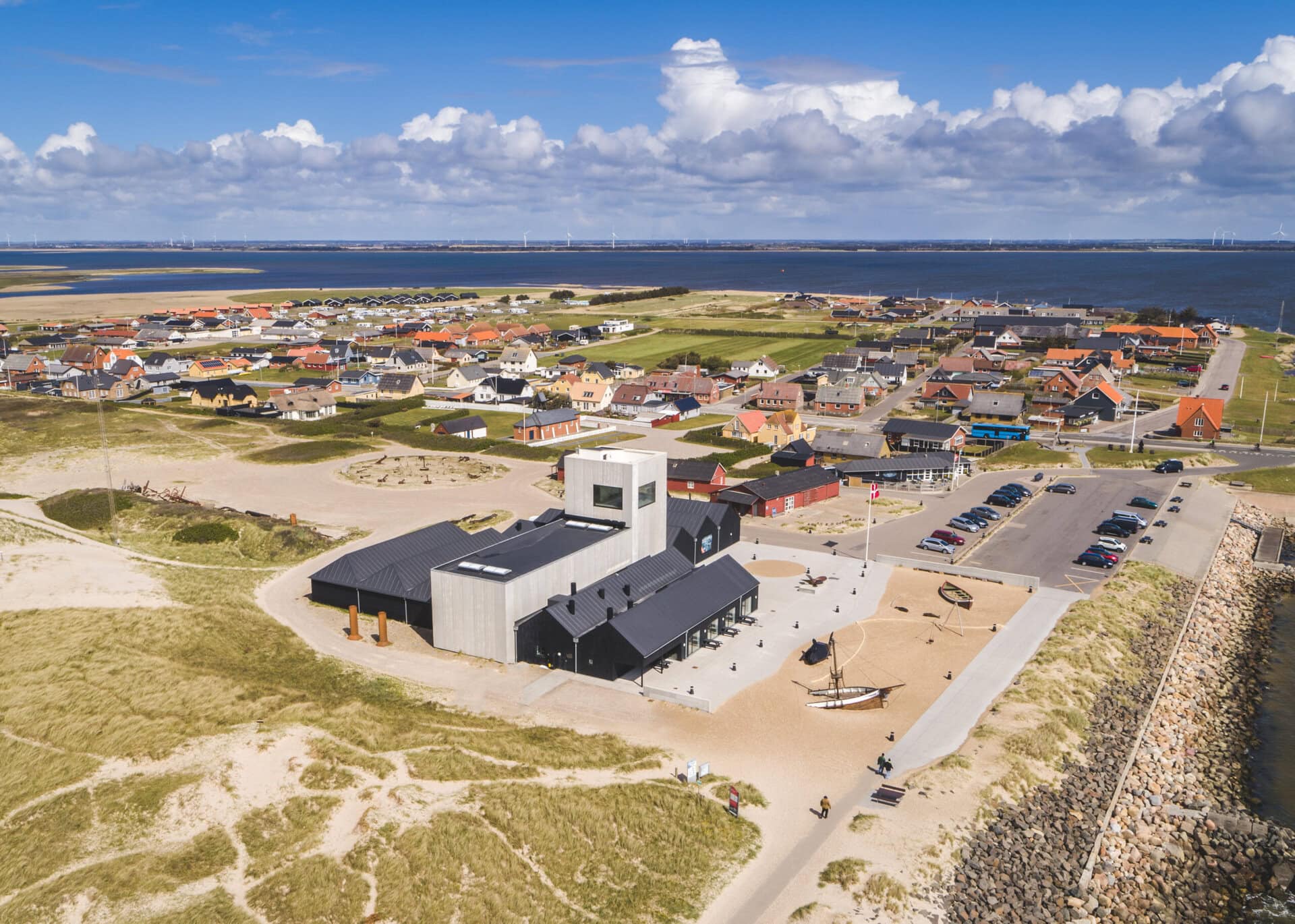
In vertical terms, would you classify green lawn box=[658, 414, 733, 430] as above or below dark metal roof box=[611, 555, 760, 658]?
below

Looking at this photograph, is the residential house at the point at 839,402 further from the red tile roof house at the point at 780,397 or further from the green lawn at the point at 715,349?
the green lawn at the point at 715,349

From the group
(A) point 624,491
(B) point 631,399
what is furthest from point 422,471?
(A) point 624,491

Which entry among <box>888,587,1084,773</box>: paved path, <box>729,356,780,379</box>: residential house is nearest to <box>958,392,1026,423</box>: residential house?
<box>729,356,780,379</box>: residential house

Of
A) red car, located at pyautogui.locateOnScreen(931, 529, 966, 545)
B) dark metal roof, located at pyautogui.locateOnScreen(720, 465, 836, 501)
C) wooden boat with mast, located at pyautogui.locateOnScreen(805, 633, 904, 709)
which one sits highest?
dark metal roof, located at pyautogui.locateOnScreen(720, 465, 836, 501)

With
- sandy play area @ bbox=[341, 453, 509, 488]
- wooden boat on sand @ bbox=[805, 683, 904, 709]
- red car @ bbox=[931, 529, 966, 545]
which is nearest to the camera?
wooden boat on sand @ bbox=[805, 683, 904, 709]

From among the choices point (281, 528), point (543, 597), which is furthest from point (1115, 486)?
point (281, 528)

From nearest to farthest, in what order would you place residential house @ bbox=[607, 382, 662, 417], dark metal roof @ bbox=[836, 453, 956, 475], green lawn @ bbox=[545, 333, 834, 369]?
dark metal roof @ bbox=[836, 453, 956, 475], residential house @ bbox=[607, 382, 662, 417], green lawn @ bbox=[545, 333, 834, 369]

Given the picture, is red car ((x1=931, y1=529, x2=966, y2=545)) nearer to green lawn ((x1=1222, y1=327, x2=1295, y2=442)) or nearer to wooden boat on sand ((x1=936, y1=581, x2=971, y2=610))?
wooden boat on sand ((x1=936, y1=581, x2=971, y2=610))

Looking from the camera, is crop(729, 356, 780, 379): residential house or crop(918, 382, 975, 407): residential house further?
crop(729, 356, 780, 379): residential house
